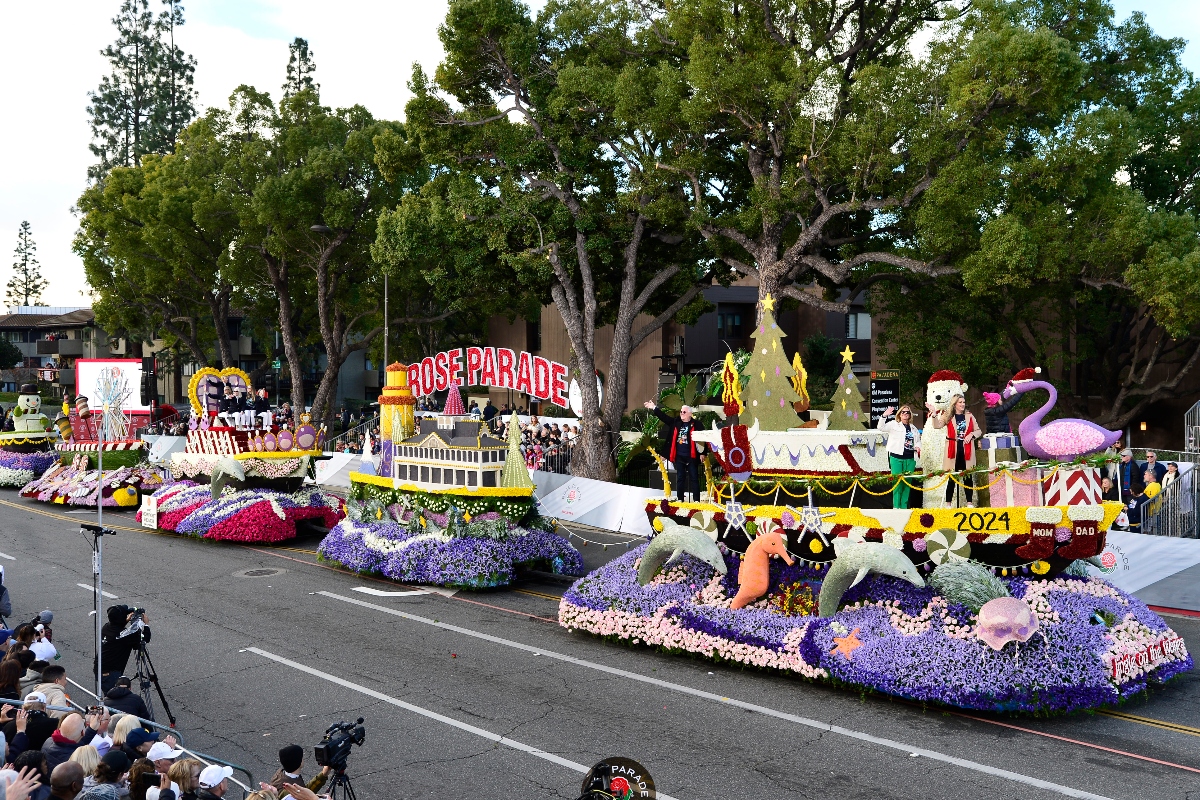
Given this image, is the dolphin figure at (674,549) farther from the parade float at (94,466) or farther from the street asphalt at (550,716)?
the parade float at (94,466)

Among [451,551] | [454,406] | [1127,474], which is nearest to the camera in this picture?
[451,551]

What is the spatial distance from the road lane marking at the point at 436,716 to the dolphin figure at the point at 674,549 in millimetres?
4356

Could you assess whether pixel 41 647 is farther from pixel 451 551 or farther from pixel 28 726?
pixel 451 551

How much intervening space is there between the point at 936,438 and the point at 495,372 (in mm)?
21173

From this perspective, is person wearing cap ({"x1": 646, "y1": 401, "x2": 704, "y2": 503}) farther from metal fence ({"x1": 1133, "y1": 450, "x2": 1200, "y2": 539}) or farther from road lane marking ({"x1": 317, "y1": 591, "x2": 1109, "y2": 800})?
metal fence ({"x1": 1133, "y1": 450, "x2": 1200, "y2": 539})

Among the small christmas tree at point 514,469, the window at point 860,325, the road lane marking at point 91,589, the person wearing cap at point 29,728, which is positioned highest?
the window at point 860,325

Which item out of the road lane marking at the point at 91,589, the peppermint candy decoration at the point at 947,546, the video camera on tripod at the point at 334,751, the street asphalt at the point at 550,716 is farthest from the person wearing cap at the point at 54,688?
the peppermint candy decoration at the point at 947,546

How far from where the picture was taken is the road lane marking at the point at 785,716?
959 cm

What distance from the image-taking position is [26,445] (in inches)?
1441

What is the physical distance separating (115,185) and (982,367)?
1674 inches

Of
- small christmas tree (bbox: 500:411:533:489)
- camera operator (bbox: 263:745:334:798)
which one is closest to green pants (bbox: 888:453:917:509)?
small christmas tree (bbox: 500:411:533:489)

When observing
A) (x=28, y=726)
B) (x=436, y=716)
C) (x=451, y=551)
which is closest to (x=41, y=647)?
(x=28, y=726)

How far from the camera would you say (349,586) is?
19344 millimetres

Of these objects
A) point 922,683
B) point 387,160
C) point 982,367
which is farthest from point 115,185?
point 922,683
